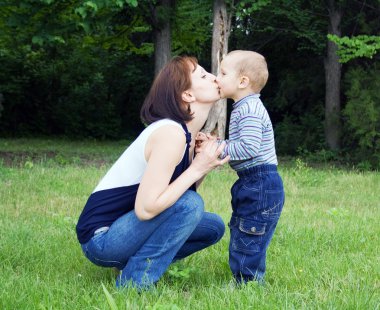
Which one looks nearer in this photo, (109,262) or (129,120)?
(109,262)

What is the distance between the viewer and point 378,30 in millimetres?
16906

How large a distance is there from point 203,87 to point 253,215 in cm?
→ 77

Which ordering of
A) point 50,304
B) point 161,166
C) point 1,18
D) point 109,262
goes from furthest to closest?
point 1,18, point 109,262, point 161,166, point 50,304

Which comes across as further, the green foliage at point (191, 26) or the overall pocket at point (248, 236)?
the green foliage at point (191, 26)

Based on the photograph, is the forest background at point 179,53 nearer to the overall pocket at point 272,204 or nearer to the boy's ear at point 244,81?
the boy's ear at point 244,81

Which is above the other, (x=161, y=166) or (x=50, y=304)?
(x=161, y=166)

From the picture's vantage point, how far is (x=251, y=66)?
3.63 meters

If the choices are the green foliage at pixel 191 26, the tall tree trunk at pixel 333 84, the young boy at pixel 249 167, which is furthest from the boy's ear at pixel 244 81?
the tall tree trunk at pixel 333 84

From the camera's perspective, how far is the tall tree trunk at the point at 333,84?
17062 millimetres

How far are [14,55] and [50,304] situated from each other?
2169 centimetres

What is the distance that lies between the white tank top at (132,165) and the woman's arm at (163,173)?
0.06m

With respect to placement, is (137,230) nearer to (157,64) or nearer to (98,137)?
(157,64)

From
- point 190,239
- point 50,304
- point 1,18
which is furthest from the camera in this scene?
point 1,18

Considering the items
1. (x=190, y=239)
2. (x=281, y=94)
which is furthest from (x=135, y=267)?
(x=281, y=94)
